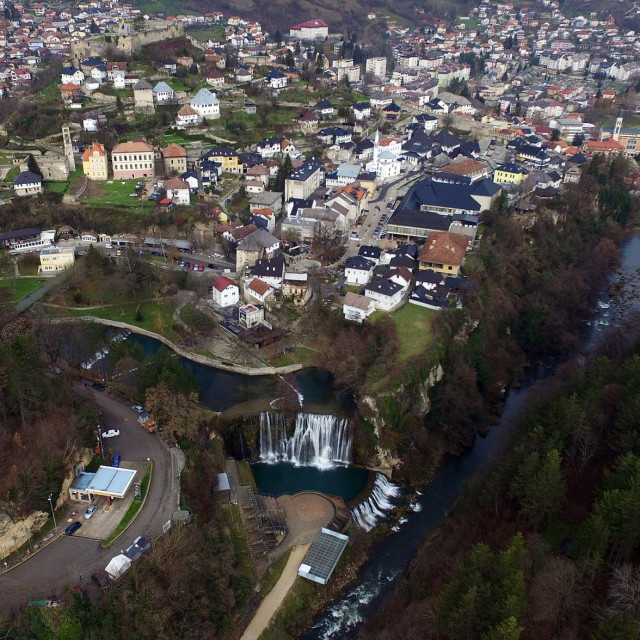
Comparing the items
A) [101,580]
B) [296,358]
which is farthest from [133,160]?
[101,580]

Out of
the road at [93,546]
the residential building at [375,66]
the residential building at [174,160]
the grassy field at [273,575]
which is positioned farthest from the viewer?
the residential building at [375,66]

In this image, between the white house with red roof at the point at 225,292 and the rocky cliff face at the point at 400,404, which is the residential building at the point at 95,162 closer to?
the white house with red roof at the point at 225,292

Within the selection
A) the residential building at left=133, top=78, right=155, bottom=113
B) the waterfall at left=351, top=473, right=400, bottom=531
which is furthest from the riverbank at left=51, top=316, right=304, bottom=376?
the residential building at left=133, top=78, right=155, bottom=113

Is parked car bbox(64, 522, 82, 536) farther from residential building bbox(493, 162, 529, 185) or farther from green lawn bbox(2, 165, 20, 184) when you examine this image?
residential building bbox(493, 162, 529, 185)

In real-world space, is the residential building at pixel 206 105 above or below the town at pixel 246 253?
above


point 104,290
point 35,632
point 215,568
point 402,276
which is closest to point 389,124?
point 402,276

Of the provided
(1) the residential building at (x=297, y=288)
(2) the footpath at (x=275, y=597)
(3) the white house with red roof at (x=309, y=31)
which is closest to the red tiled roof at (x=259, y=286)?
(1) the residential building at (x=297, y=288)
